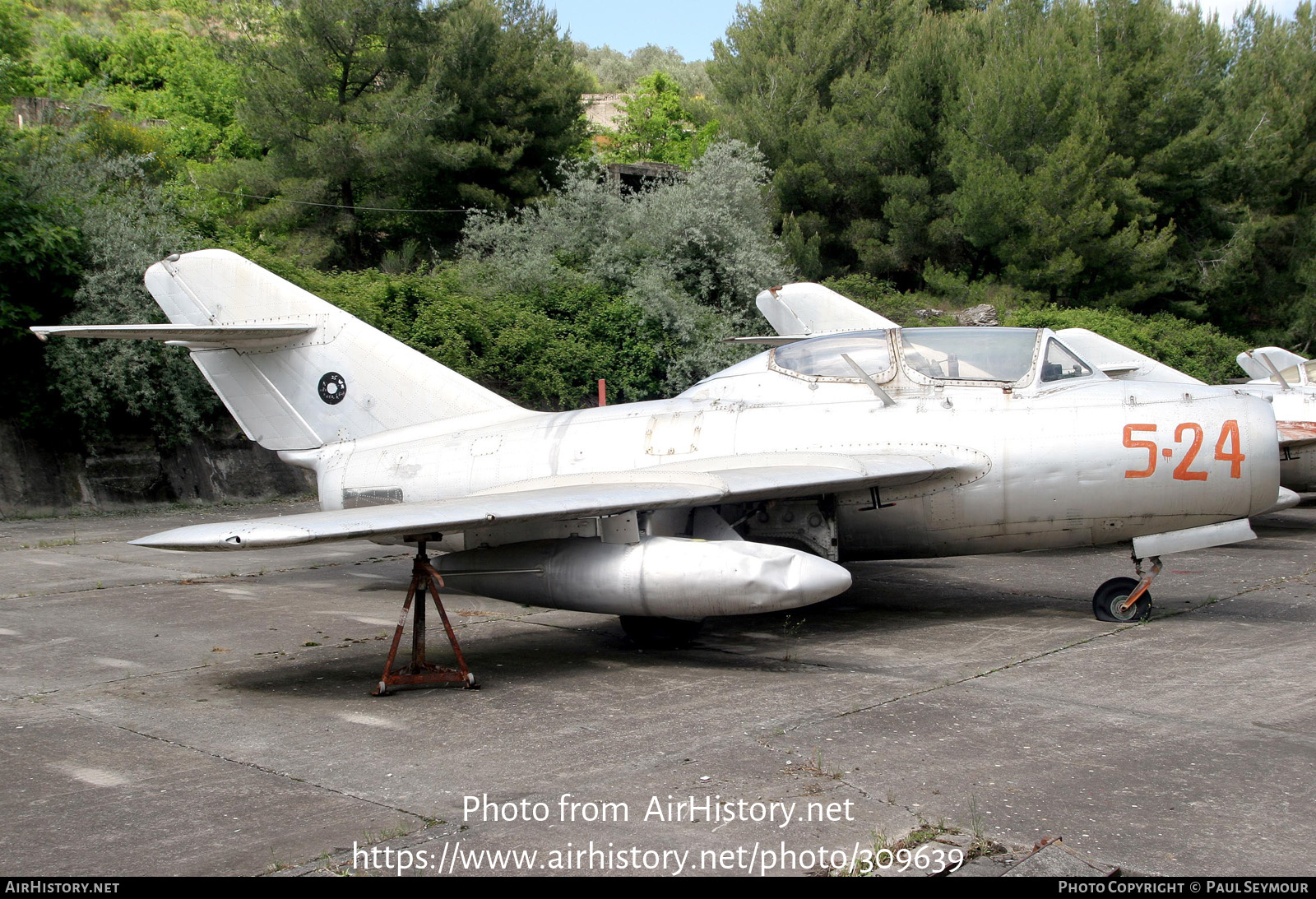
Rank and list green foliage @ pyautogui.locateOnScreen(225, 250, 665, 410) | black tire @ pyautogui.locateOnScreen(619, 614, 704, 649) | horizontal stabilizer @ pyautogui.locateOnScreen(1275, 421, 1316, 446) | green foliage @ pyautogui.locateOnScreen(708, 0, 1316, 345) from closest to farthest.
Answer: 1. black tire @ pyautogui.locateOnScreen(619, 614, 704, 649)
2. horizontal stabilizer @ pyautogui.locateOnScreen(1275, 421, 1316, 446)
3. green foliage @ pyautogui.locateOnScreen(225, 250, 665, 410)
4. green foliage @ pyautogui.locateOnScreen(708, 0, 1316, 345)

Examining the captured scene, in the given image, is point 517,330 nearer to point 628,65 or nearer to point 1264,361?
point 1264,361

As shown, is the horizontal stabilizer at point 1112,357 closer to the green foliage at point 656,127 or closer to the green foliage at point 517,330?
the green foliage at point 517,330

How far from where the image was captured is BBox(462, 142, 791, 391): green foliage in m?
21.4

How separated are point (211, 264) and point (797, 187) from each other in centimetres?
2555

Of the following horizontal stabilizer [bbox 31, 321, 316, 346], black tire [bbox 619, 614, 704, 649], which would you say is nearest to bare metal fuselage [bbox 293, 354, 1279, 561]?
black tire [bbox 619, 614, 704, 649]

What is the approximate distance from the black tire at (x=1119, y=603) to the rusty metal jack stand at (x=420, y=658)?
5229 mm

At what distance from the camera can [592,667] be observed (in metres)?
7.30

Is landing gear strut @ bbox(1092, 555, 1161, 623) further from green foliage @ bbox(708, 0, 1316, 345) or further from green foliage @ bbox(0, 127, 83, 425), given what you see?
green foliage @ bbox(708, 0, 1316, 345)

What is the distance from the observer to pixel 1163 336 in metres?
29.2

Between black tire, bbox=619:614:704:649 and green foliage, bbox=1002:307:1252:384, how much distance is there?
21.0m

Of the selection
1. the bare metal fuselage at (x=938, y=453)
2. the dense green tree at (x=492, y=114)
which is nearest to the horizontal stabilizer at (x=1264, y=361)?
the bare metal fuselage at (x=938, y=453)

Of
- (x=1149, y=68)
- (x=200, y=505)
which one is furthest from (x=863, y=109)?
(x=200, y=505)

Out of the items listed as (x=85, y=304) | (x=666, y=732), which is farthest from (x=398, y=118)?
(x=666, y=732)

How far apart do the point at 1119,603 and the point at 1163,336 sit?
24106 millimetres
